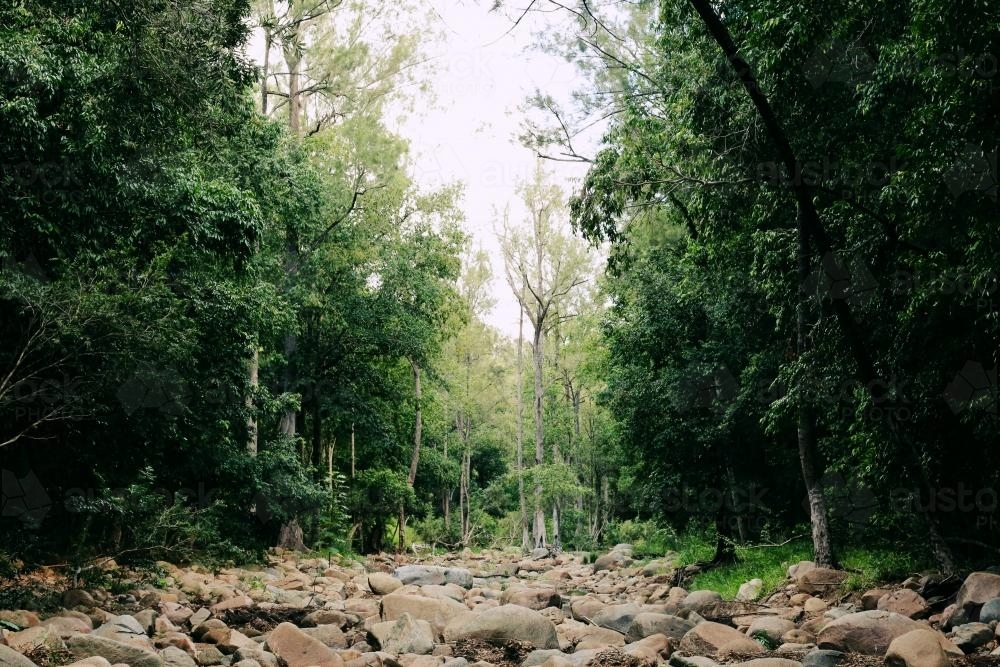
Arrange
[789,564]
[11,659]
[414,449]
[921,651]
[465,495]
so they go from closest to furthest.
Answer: [11,659] → [921,651] → [789,564] → [414,449] → [465,495]

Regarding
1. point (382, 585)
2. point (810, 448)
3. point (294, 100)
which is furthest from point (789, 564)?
point (294, 100)

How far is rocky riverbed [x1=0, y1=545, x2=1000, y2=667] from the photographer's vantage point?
5789 mm

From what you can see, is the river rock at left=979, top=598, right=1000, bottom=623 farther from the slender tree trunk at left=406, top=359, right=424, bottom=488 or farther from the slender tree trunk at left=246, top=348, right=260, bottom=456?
the slender tree trunk at left=406, top=359, right=424, bottom=488

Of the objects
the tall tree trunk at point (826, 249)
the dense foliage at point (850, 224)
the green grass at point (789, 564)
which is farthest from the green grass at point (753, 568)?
the tall tree trunk at point (826, 249)

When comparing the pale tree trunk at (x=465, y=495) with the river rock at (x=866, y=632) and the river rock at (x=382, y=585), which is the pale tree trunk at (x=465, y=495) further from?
the river rock at (x=866, y=632)

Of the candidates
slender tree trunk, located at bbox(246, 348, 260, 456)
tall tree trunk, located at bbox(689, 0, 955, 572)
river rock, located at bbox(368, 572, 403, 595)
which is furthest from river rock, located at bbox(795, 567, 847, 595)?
slender tree trunk, located at bbox(246, 348, 260, 456)

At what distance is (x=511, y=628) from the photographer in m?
8.01

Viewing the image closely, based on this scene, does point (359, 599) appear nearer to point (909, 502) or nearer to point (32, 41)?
point (909, 502)

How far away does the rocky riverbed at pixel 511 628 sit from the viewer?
579 cm

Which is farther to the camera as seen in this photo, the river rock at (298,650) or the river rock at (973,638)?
the river rock at (298,650)

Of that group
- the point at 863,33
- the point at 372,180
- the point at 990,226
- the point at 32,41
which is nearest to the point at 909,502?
the point at 990,226

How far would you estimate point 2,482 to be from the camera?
842cm

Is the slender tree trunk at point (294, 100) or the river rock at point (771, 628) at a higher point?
the slender tree trunk at point (294, 100)

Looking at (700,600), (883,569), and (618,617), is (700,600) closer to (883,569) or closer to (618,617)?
(618,617)
